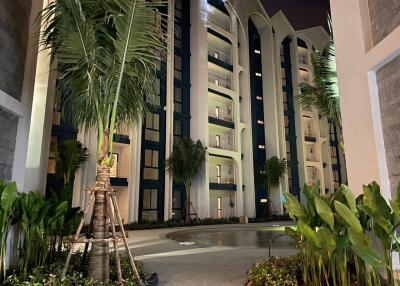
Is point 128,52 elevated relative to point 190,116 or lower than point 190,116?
lower

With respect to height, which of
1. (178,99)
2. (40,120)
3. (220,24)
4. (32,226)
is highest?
(220,24)

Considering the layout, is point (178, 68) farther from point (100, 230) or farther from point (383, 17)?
point (100, 230)

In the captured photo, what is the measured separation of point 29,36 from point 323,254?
5.50 meters

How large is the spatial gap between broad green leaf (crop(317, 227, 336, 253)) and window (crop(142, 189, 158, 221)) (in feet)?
50.7

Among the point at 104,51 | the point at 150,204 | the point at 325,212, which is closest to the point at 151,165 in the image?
the point at 150,204

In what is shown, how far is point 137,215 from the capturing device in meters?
16.6

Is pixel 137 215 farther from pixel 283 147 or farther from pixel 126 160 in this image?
pixel 283 147

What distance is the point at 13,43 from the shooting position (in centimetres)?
450

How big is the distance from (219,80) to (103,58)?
801 inches

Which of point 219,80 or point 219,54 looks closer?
point 219,80

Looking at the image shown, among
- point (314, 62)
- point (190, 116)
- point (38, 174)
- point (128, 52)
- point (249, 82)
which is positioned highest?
point (249, 82)

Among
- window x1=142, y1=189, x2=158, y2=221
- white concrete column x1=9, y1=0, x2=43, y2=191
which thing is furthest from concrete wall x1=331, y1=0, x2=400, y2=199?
window x1=142, y1=189, x2=158, y2=221

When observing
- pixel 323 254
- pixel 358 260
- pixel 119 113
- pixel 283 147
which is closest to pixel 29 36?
pixel 119 113

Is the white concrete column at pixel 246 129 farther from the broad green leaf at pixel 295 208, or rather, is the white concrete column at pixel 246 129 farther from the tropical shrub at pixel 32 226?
the broad green leaf at pixel 295 208
